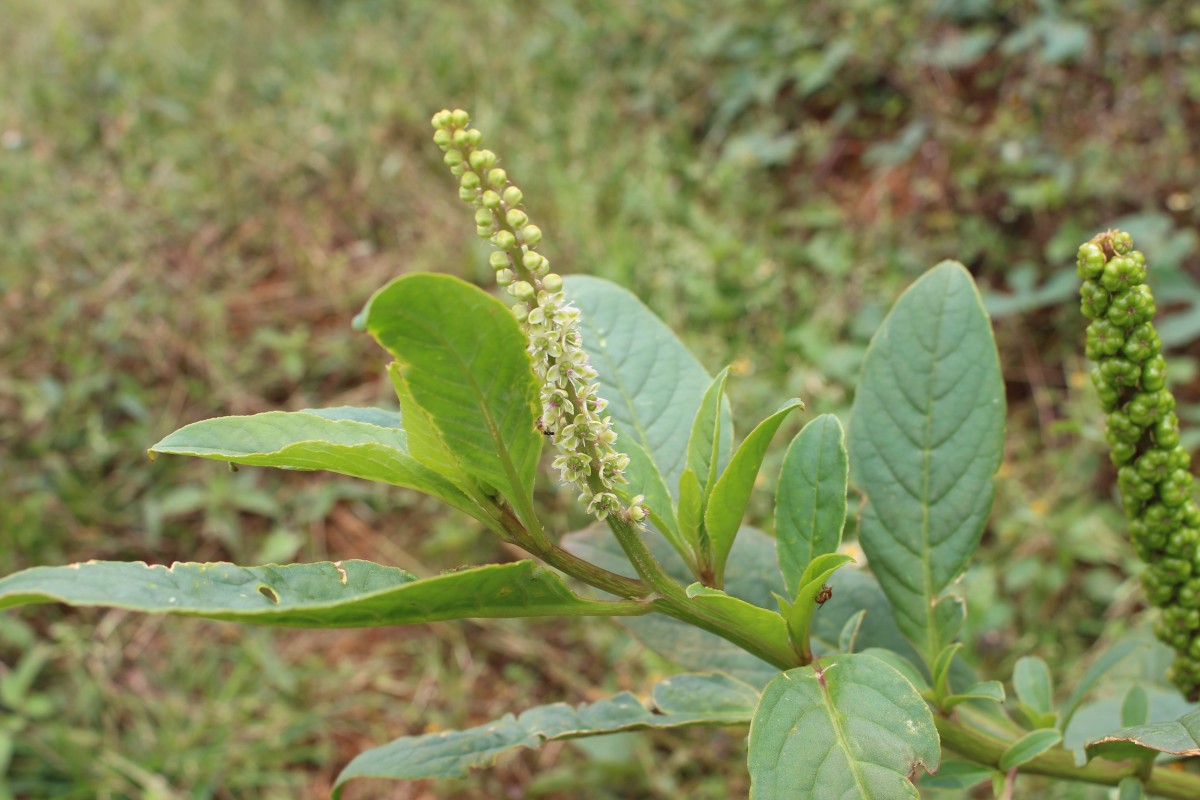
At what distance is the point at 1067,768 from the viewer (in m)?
1.07

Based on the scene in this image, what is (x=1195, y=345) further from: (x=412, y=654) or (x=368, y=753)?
(x=368, y=753)

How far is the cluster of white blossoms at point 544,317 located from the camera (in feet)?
2.49

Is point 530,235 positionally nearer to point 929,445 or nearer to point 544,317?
point 544,317

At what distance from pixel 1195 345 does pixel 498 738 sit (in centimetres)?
282

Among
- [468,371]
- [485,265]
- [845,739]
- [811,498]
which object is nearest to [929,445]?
[811,498]

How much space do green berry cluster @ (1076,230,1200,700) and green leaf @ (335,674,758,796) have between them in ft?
1.47

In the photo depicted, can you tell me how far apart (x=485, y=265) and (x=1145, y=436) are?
3.10 metres

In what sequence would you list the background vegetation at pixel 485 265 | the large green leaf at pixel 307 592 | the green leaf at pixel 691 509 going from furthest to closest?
1. the background vegetation at pixel 485 265
2. the green leaf at pixel 691 509
3. the large green leaf at pixel 307 592

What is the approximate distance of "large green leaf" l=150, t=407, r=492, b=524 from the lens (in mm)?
841

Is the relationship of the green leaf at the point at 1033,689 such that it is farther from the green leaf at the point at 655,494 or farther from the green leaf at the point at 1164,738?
the green leaf at the point at 655,494

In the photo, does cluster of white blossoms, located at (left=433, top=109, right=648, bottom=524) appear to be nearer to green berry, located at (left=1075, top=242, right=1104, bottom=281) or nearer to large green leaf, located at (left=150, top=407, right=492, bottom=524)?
large green leaf, located at (left=150, top=407, right=492, bottom=524)

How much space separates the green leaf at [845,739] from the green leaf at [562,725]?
0.16 metres

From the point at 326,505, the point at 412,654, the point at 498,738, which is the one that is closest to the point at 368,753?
the point at 498,738

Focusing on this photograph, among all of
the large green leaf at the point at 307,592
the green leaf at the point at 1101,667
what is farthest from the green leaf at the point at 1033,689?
Result: the large green leaf at the point at 307,592
